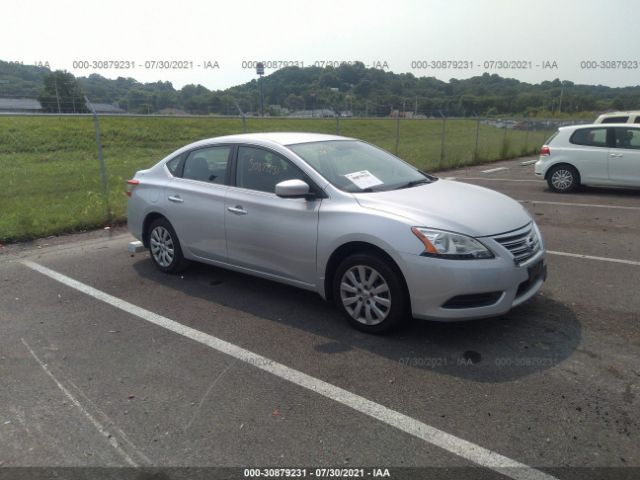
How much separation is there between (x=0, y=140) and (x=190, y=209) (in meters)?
18.3

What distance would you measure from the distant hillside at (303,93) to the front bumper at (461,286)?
59.2 ft

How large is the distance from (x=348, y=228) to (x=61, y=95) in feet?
70.1

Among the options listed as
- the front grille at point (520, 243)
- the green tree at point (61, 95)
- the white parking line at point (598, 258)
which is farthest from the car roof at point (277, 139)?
the green tree at point (61, 95)

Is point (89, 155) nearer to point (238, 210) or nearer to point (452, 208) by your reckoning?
point (238, 210)

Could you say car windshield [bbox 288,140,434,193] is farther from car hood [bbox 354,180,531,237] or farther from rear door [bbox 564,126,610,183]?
rear door [bbox 564,126,610,183]

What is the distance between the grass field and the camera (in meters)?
8.30

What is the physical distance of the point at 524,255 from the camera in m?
3.96

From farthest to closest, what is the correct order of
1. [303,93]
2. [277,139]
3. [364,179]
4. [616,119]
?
[303,93] → [616,119] → [277,139] → [364,179]

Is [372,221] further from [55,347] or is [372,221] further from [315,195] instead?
[55,347]

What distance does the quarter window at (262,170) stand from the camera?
4.61 metres

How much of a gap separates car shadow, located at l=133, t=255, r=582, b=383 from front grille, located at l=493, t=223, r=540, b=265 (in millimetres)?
622

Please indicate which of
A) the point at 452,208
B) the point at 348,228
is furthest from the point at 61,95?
the point at 452,208

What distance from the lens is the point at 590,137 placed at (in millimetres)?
11062

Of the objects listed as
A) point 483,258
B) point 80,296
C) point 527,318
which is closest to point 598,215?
point 527,318
